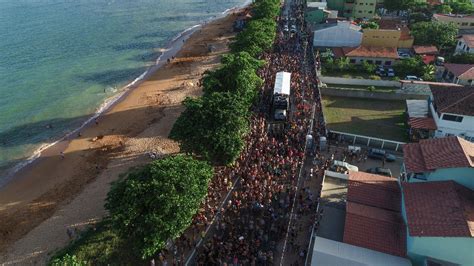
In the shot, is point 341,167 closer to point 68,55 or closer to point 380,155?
point 380,155

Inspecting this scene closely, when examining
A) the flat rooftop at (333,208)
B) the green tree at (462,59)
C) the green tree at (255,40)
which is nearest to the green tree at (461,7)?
the green tree at (462,59)

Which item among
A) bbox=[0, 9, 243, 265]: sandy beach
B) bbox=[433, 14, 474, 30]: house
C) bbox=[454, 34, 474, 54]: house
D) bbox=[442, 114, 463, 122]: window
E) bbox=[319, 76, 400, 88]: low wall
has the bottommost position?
bbox=[0, 9, 243, 265]: sandy beach

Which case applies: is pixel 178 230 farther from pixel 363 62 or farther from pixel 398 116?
pixel 363 62

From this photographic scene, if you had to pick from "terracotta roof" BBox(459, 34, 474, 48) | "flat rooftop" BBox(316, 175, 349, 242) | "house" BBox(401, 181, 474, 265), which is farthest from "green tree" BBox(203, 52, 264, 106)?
"terracotta roof" BBox(459, 34, 474, 48)

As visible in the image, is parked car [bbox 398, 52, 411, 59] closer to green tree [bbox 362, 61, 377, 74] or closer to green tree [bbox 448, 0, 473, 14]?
green tree [bbox 362, 61, 377, 74]

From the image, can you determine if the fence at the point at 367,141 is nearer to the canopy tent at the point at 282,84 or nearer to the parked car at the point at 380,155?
the parked car at the point at 380,155

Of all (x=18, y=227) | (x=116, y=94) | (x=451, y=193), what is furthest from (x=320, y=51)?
(x=18, y=227)

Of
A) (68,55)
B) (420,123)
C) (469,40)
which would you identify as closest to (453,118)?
(420,123)
